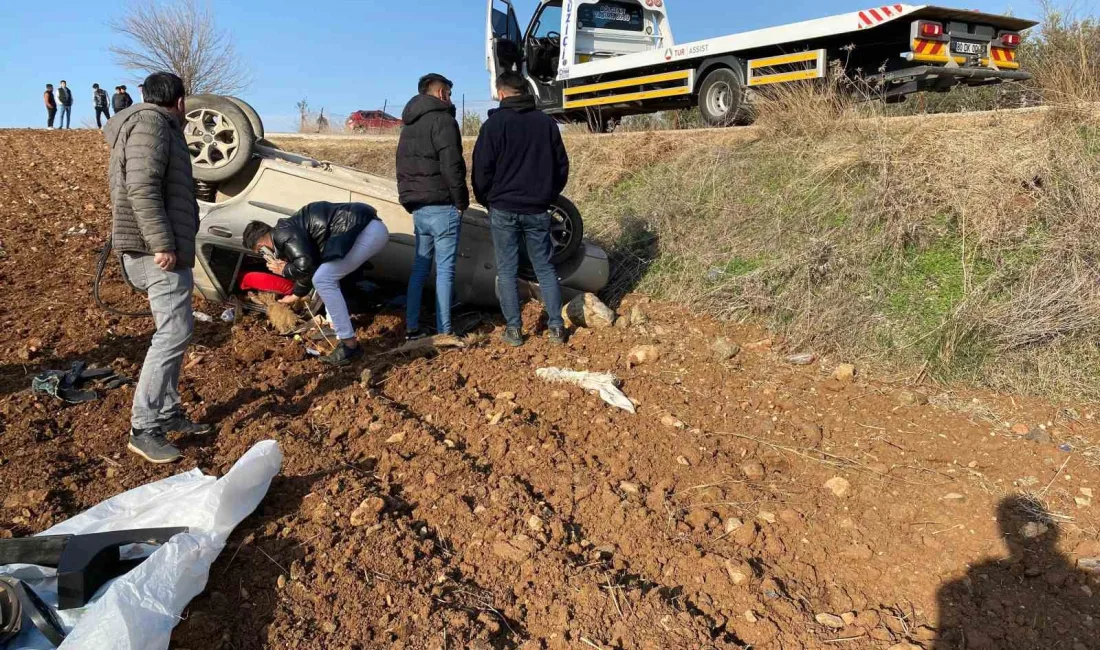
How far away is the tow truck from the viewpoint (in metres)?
7.24

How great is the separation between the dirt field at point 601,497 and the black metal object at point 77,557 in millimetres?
289

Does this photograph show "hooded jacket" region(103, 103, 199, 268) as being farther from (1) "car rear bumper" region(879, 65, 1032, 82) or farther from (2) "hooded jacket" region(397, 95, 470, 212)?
(1) "car rear bumper" region(879, 65, 1032, 82)

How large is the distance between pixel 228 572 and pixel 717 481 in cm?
207

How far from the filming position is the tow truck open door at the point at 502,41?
35.9 ft

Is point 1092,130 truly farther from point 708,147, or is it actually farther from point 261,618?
point 261,618

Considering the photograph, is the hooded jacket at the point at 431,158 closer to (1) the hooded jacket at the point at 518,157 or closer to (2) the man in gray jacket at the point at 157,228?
(1) the hooded jacket at the point at 518,157

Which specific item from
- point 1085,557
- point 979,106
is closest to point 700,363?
point 1085,557

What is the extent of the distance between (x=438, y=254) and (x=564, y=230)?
4.01ft

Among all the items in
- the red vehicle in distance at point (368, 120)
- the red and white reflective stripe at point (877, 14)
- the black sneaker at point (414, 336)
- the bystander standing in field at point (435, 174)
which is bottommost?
the black sneaker at point (414, 336)

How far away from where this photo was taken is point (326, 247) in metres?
4.36

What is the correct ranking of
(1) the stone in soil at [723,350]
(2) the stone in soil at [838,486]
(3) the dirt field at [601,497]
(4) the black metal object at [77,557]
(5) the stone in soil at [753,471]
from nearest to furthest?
(4) the black metal object at [77,557], (3) the dirt field at [601,497], (2) the stone in soil at [838,486], (5) the stone in soil at [753,471], (1) the stone in soil at [723,350]

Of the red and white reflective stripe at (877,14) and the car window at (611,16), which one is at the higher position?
the car window at (611,16)

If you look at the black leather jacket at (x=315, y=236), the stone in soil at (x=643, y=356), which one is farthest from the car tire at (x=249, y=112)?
the stone in soil at (x=643, y=356)

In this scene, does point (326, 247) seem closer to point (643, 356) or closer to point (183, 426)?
point (183, 426)
